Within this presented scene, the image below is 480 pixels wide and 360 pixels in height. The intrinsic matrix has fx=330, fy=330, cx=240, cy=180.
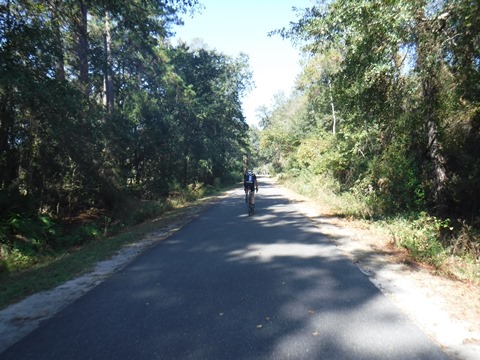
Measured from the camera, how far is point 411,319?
161 inches

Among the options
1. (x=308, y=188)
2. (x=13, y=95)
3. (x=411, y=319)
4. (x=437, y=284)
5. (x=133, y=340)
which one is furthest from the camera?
(x=308, y=188)

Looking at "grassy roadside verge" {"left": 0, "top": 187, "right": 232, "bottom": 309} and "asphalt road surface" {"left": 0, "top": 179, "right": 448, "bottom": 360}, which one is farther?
"grassy roadside verge" {"left": 0, "top": 187, "right": 232, "bottom": 309}

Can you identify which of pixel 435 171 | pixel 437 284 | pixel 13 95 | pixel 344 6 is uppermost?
pixel 344 6

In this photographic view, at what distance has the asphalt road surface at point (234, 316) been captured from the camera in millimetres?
3492

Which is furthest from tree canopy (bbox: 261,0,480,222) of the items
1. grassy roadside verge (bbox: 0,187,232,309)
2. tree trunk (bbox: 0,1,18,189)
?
tree trunk (bbox: 0,1,18,189)

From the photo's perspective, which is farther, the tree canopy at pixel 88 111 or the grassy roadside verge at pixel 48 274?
the tree canopy at pixel 88 111

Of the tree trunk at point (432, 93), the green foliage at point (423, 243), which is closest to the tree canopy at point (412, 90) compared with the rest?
the tree trunk at point (432, 93)

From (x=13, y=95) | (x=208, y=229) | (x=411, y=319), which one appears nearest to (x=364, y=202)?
(x=208, y=229)

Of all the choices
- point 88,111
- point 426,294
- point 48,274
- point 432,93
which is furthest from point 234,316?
point 88,111

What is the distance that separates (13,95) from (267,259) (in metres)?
8.99

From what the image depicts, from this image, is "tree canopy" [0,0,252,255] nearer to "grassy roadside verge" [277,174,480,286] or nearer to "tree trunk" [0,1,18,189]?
"tree trunk" [0,1,18,189]

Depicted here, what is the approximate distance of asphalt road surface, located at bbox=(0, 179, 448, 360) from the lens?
349 centimetres

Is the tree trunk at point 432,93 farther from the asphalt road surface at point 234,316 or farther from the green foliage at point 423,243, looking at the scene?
the asphalt road surface at point 234,316

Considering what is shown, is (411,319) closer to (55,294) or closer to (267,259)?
(267,259)
